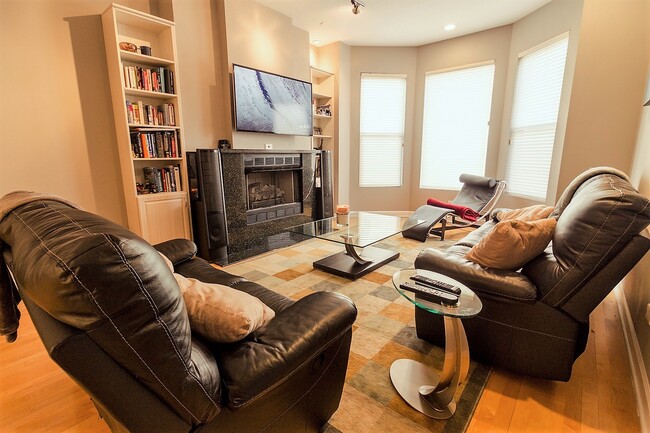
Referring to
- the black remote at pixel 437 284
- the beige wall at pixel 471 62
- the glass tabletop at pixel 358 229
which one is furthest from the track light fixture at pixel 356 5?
the black remote at pixel 437 284

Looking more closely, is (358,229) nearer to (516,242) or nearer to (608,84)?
(516,242)

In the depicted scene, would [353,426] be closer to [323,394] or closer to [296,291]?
[323,394]

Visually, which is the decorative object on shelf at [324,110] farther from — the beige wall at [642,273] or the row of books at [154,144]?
the beige wall at [642,273]

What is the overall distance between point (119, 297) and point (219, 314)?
0.36 metres

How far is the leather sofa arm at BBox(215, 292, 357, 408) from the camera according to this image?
85 centimetres

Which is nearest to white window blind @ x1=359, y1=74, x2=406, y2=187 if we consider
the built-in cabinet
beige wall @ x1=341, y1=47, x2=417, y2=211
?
beige wall @ x1=341, y1=47, x2=417, y2=211

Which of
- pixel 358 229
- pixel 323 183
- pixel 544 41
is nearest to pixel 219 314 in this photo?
pixel 358 229

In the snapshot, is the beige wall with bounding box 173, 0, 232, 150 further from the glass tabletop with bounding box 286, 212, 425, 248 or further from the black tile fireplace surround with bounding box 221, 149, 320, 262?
the glass tabletop with bounding box 286, 212, 425, 248

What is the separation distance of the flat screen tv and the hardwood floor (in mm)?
2759

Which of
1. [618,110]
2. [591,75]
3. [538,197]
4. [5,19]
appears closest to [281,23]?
[5,19]

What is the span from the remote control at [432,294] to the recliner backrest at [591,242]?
53 cm

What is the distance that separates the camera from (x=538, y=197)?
3951 millimetres

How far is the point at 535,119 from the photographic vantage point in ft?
13.1

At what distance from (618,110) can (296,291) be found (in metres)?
3.20
